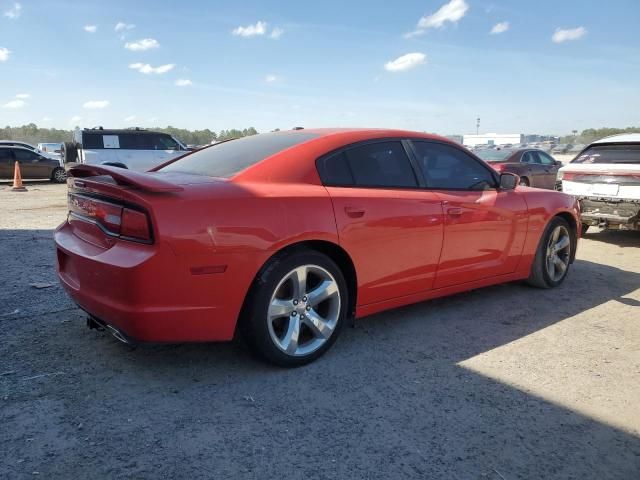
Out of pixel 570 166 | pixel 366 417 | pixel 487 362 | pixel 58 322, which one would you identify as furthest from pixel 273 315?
pixel 570 166

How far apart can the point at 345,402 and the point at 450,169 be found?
2279 mm

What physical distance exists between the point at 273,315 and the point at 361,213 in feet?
2.95

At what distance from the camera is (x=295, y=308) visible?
3219 mm

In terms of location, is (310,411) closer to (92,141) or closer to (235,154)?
(235,154)

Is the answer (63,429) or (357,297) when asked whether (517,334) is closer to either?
(357,297)

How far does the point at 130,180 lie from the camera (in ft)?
9.04

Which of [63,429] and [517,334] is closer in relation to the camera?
[63,429]

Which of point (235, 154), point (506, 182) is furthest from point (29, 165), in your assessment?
point (506, 182)

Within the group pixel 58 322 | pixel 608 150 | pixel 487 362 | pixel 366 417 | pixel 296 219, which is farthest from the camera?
pixel 608 150

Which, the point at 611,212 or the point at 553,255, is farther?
the point at 611,212

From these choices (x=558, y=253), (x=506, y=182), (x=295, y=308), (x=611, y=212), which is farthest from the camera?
(x=611, y=212)

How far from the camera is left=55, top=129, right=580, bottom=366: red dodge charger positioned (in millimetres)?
2744

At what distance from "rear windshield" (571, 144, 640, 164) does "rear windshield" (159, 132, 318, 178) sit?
6.10 meters

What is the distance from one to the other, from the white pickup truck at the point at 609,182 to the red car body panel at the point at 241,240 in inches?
169
